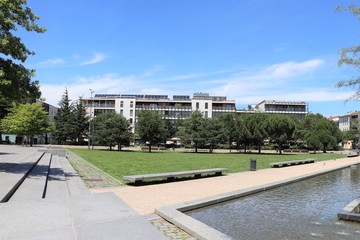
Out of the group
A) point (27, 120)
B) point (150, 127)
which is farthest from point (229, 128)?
point (27, 120)

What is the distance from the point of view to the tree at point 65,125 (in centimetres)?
7971

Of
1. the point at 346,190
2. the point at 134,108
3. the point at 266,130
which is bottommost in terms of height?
the point at 346,190

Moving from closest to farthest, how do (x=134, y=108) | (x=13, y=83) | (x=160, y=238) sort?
1. (x=160, y=238)
2. (x=13, y=83)
3. (x=134, y=108)

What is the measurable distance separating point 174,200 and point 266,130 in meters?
51.3

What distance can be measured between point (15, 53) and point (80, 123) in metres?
67.9

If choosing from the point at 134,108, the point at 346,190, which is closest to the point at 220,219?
the point at 346,190

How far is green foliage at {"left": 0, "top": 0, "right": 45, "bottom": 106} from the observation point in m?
14.1

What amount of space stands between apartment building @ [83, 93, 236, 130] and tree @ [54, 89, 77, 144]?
2633 centimetres

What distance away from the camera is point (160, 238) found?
20.3ft

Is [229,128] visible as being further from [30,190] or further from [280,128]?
[30,190]

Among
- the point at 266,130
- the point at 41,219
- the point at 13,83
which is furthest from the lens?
the point at 266,130

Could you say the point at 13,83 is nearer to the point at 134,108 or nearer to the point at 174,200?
the point at 174,200

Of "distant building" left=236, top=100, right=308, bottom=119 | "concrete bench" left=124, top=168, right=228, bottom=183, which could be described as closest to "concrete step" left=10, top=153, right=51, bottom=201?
"concrete bench" left=124, top=168, right=228, bottom=183

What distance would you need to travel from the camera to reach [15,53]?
1477 cm
